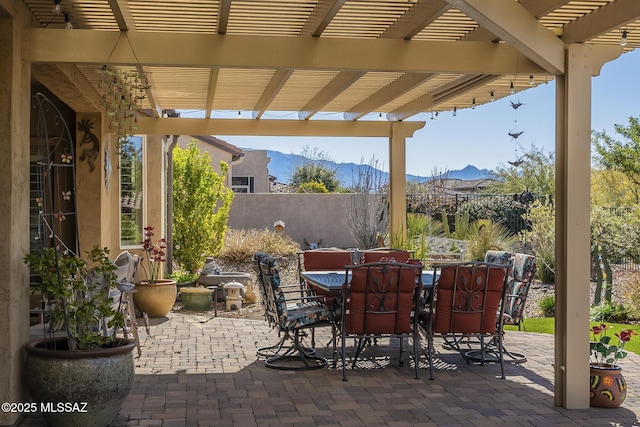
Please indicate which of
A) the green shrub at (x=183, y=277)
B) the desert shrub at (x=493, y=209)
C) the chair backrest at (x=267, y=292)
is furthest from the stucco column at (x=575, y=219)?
the desert shrub at (x=493, y=209)

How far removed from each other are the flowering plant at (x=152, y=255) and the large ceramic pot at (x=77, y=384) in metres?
4.53

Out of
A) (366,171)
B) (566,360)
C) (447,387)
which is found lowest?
(447,387)

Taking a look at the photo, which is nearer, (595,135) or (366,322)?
(366,322)

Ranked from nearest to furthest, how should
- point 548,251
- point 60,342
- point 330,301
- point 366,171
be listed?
point 60,342 → point 330,301 → point 548,251 → point 366,171

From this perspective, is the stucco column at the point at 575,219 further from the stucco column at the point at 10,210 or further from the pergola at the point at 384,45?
the stucco column at the point at 10,210

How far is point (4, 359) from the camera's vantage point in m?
5.00

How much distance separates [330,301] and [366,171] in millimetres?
9791

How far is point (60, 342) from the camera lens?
540 centimetres

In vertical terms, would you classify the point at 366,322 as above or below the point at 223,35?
below

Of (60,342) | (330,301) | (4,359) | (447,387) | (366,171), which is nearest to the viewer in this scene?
(4,359)

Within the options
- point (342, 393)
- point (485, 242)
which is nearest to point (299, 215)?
point (485, 242)

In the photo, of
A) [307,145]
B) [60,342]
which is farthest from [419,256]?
[307,145]

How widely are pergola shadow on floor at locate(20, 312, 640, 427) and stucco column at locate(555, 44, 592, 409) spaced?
327 mm

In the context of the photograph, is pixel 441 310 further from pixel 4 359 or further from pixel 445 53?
pixel 4 359
